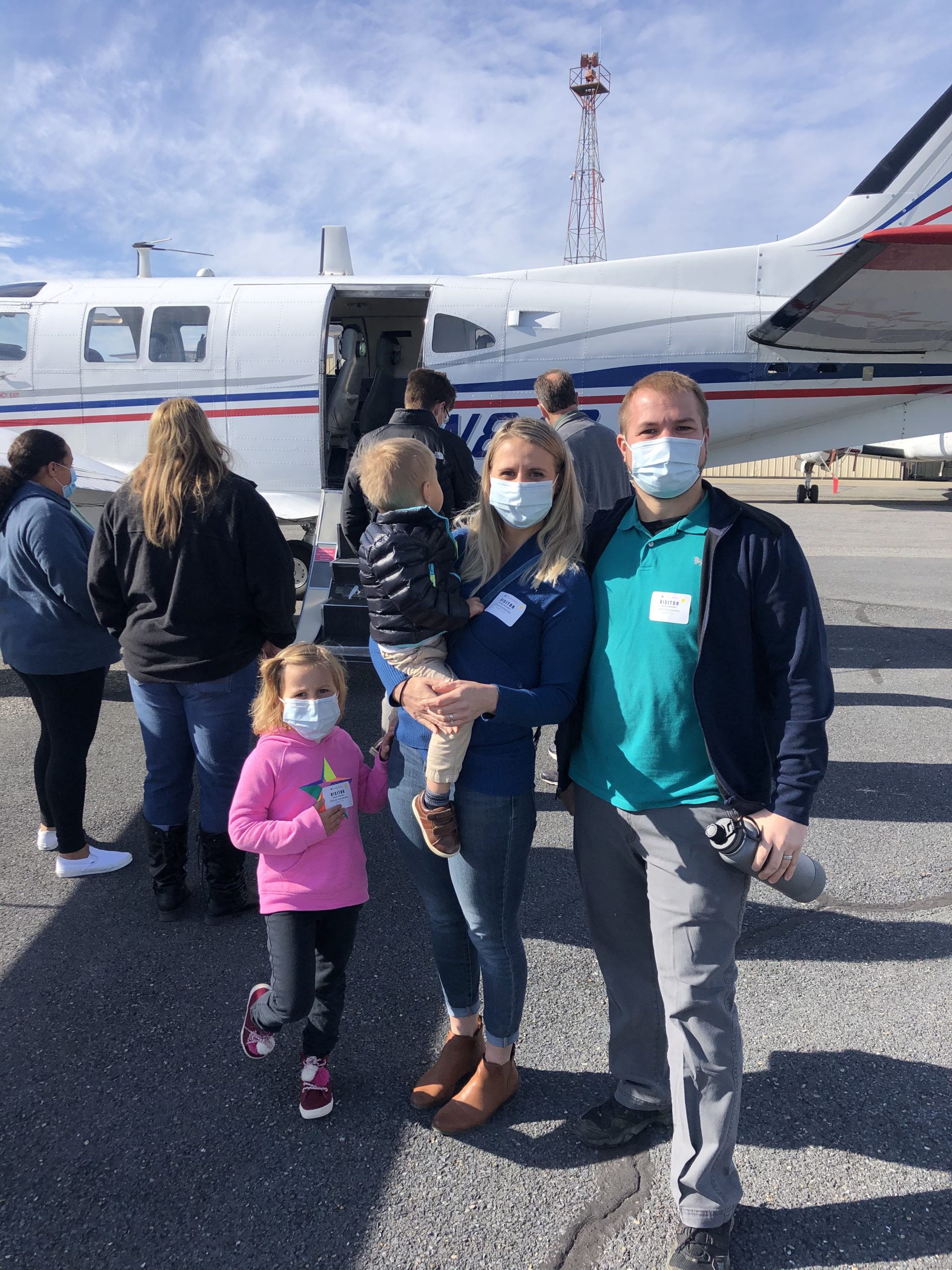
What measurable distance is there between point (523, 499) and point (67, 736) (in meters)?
2.65

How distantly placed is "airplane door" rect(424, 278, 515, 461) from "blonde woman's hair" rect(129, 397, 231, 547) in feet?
15.6

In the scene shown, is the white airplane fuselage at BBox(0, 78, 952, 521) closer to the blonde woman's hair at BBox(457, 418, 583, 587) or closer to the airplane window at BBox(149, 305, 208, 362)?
the airplane window at BBox(149, 305, 208, 362)

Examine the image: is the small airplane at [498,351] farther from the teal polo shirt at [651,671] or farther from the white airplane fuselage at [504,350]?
the teal polo shirt at [651,671]

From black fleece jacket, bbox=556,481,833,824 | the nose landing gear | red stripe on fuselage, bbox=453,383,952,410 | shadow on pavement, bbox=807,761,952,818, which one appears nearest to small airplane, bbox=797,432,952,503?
the nose landing gear

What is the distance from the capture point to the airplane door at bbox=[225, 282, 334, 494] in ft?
25.0

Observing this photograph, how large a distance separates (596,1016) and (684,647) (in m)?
1.60

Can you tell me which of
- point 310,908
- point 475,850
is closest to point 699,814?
point 475,850

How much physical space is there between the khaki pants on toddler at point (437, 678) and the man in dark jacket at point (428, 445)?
197cm

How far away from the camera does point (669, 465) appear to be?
202cm

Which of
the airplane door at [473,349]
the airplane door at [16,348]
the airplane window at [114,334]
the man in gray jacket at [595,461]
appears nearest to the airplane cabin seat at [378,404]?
the airplane door at [473,349]

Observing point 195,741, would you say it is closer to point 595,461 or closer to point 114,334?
point 595,461

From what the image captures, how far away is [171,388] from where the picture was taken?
802cm

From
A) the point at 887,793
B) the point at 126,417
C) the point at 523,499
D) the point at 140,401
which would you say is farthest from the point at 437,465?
the point at 126,417

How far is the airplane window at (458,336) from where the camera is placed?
769cm
